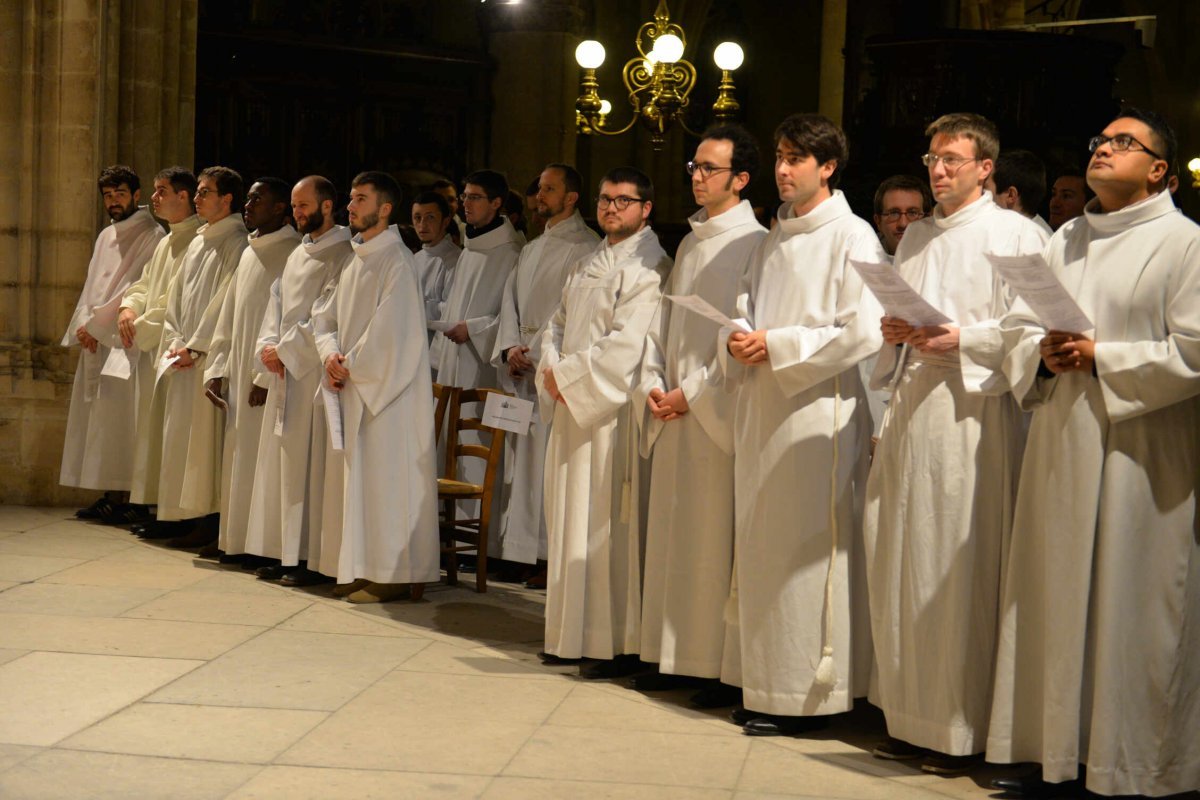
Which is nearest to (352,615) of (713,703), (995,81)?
(713,703)

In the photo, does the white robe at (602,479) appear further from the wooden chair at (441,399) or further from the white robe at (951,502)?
the wooden chair at (441,399)

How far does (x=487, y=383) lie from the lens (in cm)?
848

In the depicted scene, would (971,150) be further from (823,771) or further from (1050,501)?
(823,771)

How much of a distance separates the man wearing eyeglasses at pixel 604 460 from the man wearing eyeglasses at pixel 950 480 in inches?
48.6

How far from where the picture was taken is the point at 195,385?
27.6 feet

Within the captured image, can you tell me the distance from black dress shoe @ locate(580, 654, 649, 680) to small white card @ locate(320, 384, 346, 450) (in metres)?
1.78

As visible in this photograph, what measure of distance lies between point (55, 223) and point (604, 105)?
18.8 ft

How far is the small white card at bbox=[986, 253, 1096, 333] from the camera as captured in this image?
163 inches

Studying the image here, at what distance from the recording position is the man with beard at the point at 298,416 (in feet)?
24.3

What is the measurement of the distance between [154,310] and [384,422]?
2379 mm

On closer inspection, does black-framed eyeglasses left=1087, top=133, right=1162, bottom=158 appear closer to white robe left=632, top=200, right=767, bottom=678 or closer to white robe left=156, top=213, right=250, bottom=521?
white robe left=632, top=200, right=767, bottom=678

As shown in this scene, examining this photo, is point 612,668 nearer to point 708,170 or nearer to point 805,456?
point 805,456

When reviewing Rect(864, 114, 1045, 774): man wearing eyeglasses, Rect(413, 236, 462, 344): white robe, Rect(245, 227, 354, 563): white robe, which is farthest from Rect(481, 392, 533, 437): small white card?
Rect(864, 114, 1045, 774): man wearing eyeglasses

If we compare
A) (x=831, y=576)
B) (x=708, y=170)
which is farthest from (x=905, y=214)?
(x=831, y=576)
